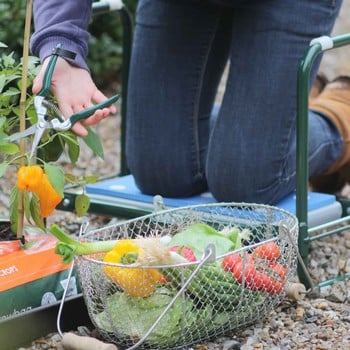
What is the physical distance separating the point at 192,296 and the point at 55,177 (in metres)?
0.34

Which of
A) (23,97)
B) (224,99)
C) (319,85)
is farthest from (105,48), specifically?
(23,97)

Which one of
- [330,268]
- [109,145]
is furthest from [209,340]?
[109,145]

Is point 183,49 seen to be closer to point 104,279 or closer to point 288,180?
point 288,180

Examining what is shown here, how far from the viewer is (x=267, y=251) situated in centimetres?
180

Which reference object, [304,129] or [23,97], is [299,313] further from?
[23,97]

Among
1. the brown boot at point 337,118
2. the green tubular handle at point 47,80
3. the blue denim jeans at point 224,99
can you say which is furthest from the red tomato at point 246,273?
the brown boot at point 337,118

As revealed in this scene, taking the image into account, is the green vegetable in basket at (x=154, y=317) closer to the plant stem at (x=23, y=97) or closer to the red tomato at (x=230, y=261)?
the red tomato at (x=230, y=261)

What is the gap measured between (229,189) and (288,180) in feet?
0.51

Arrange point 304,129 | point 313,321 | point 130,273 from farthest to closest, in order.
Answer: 1. point 304,129
2. point 313,321
3. point 130,273

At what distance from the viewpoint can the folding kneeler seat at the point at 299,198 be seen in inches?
79.4

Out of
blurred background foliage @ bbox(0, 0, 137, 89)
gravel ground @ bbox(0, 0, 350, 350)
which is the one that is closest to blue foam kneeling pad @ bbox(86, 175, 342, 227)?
gravel ground @ bbox(0, 0, 350, 350)

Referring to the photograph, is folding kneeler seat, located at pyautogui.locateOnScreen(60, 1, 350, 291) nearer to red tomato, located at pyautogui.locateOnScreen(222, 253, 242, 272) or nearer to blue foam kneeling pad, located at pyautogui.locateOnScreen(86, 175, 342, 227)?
blue foam kneeling pad, located at pyautogui.locateOnScreen(86, 175, 342, 227)

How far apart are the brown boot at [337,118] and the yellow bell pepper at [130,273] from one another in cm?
110

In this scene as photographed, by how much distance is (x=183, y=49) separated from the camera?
8.09ft
